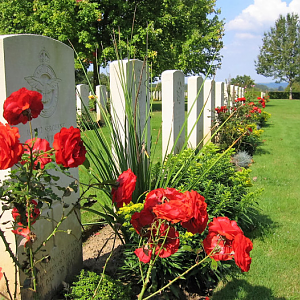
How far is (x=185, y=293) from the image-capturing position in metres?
2.69

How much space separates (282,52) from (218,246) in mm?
50540

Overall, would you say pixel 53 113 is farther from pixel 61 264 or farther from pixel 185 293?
pixel 185 293

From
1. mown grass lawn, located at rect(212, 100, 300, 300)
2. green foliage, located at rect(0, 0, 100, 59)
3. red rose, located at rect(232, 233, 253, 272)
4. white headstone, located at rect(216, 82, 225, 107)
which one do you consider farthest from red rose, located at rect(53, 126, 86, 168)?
green foliage, located at rect(0, 0, 100, 59)

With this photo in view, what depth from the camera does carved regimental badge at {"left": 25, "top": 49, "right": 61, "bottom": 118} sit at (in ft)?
7.43

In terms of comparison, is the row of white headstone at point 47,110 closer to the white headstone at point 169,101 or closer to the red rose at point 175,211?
the red rose at point 175,211

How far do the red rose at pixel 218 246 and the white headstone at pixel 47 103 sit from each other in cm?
75

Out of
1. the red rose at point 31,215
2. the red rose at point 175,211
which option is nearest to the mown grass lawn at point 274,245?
the red rose at point 175,211

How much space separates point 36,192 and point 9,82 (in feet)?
2.69

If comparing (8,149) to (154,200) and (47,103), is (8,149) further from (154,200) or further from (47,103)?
(47,103)

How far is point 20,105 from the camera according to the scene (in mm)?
1404

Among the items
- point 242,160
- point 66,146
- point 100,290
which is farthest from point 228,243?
point 242,160

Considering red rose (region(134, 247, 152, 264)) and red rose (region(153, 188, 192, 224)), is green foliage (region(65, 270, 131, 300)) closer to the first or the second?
red rose (region(134, 247, 152, 264))

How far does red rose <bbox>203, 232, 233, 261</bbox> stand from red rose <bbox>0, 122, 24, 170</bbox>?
93 centimetres

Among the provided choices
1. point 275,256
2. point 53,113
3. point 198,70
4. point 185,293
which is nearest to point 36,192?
point 53,113
